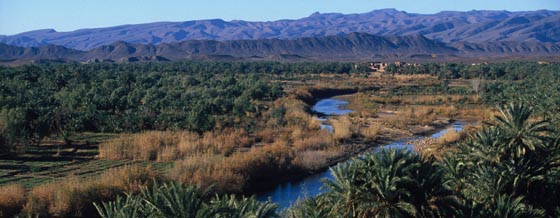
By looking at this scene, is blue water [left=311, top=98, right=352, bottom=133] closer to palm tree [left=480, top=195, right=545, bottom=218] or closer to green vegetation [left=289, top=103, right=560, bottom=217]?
green vegetation [left=289, top=103, right=560, bottom=217]

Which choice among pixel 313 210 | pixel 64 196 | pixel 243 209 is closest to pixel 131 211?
pixel 243 209

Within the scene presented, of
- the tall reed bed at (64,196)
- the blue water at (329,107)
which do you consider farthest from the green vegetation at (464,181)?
the blue water at (329,107)

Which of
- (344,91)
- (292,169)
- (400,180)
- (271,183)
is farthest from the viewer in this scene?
(344,91)

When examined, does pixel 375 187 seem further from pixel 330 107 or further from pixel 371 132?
pixel 330 107

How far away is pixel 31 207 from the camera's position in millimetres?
24391

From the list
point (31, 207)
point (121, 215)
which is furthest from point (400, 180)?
point (31, 207)

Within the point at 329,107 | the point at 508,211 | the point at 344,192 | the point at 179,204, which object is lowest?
the point at 329,107

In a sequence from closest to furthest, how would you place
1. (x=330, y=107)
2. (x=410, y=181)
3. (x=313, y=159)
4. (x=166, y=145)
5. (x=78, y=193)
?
(x=410, y=181), (x=78, y=193), (x=166, y=145), (x=313, y=159), (x=330, y=107)

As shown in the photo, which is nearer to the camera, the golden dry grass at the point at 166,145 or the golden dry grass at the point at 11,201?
the golden dry grass at the point at 11,201

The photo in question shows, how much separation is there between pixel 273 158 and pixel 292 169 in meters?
1.33

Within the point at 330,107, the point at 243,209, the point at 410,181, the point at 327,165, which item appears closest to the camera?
the point at 243,209

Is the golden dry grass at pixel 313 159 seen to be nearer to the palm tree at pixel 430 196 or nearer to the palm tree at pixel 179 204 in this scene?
the palm tree at pixel 430 196

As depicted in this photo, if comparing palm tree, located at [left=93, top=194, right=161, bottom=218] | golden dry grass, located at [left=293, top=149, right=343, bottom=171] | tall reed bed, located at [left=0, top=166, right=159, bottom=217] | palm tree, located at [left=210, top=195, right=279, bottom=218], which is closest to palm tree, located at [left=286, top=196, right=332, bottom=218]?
palm tree, located at [left=210, top=195, right=279, bottom=218]

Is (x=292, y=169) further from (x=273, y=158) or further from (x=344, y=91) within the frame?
(x=344, y=91)
